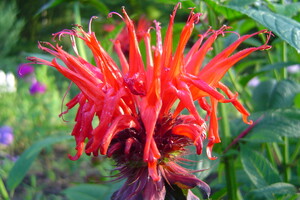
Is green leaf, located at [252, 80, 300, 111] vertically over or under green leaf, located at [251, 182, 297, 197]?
over

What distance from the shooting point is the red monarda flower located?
2.19 feet

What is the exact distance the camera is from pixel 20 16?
632 centimetres

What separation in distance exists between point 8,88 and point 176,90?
2846mm

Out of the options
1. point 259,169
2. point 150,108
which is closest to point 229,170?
point 259,169

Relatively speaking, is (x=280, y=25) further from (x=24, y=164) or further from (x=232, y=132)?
(x=24, y=164)

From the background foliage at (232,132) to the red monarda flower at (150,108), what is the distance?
0.34 ft

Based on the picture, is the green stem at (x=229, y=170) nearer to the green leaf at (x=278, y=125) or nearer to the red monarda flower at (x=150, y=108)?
the green leaf at (x=278, y=125)

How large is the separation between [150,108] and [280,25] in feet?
1.03

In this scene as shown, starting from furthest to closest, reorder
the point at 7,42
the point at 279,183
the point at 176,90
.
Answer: the point at 7,42 < the point at 279,183 < the point at 176,90

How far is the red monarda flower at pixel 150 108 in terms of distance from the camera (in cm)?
67

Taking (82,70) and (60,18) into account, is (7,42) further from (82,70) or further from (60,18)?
(82,70)

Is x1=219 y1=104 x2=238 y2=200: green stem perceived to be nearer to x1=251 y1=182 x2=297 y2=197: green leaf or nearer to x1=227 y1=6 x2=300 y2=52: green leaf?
x1=251 y1=182 x2=297 y2=197: green leaf

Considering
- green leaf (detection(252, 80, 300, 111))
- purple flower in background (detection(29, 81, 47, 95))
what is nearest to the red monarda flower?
green leaf (detection(252, 80, 300, 111))

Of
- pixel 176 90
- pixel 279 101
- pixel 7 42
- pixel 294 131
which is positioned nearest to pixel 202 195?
pixel 176 90
